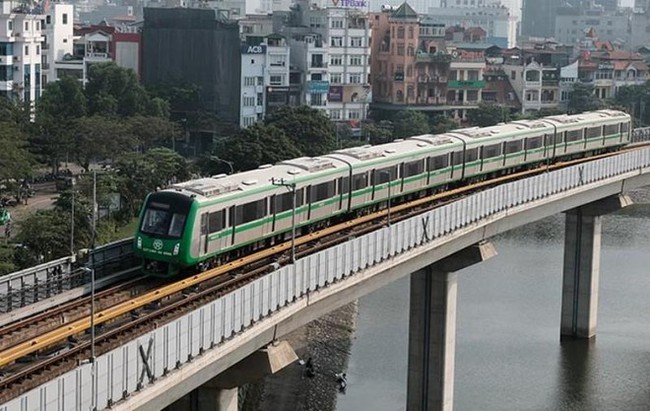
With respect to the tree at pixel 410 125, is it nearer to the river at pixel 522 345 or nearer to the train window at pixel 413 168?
the river at pixel 522 345

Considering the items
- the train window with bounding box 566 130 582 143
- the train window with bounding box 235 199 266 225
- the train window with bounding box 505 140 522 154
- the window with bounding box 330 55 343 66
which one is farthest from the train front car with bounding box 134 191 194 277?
the window with bounding box 330 55 343 66

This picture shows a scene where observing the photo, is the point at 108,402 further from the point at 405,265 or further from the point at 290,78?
the point at 290,78

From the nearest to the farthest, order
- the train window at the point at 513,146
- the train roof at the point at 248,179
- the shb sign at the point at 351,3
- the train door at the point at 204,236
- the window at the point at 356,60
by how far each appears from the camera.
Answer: the train door at the point at 204,236 → the train roof at the point at 248,179 → the train window at the point at 513,146 → the shb sign at the point at 351,3 → the window at the point at 356,60

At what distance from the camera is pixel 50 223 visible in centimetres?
5225

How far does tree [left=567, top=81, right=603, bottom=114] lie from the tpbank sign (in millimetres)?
39910

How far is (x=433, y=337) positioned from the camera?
145 ft

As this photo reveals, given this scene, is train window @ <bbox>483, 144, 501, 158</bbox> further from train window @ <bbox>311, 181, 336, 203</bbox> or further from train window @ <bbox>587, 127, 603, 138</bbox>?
train window @ <bbox>311, 181, 336, 203</bbox>

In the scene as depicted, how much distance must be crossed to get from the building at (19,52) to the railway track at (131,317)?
6182cm

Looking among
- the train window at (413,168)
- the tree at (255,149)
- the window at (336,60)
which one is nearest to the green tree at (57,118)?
the tree at (255,149)

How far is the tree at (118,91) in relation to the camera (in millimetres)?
98812

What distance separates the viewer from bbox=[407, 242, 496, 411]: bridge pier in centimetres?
4391

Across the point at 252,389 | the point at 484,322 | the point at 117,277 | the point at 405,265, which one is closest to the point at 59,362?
the point at 117,277

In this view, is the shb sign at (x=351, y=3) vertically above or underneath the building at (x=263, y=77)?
above

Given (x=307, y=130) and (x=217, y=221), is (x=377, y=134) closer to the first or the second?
(x=307, y=130)
